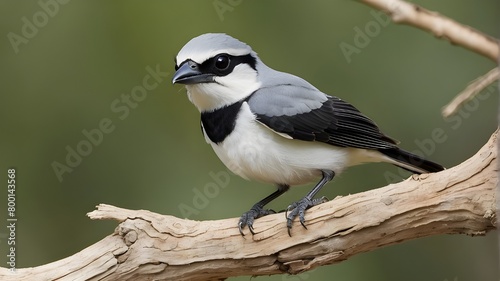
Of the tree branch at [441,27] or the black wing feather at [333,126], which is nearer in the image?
the tree branch at [441,27]

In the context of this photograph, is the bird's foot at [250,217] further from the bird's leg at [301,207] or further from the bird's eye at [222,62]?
the bird's eye at [222,62]

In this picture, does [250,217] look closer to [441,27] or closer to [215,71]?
[215,71]

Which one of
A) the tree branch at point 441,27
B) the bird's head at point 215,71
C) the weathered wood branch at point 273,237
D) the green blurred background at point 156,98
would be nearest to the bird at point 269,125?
the bird's head at point 215,71

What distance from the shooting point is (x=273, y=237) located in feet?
10.1

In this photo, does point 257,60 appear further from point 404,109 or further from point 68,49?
point 68,49

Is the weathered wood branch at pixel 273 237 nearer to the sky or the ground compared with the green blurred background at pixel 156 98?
nearer to the ground

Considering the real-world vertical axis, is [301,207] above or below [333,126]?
below

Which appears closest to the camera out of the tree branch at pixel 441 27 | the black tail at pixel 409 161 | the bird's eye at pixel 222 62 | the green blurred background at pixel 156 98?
the tree branch at pixel 441 27

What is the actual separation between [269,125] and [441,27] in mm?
2090

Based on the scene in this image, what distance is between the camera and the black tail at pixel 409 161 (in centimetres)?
345

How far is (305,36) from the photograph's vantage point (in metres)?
5.39

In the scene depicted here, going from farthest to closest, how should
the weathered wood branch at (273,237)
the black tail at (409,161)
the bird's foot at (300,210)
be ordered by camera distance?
the black tail at (409,161) < the bird's foot at (300,210) < the weathered wood branch at (273,237)

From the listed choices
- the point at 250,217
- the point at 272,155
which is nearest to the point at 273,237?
the point at 250,217

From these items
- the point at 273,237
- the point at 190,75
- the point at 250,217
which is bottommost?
the point at 273,237
